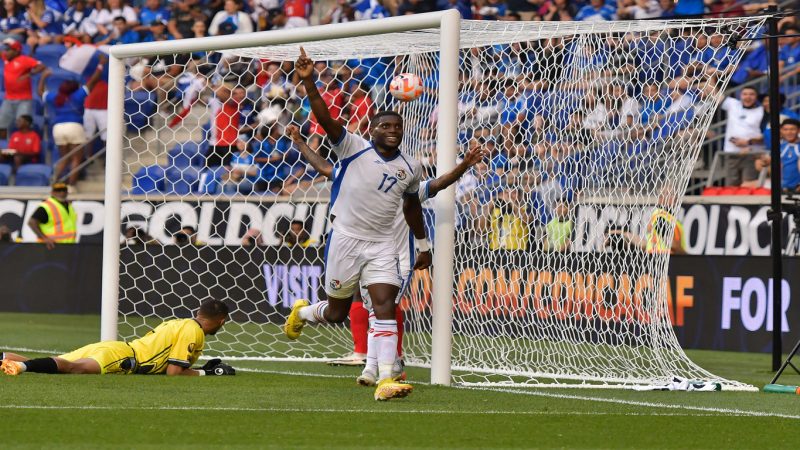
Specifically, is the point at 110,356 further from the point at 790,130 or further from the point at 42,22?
the point at 42,22

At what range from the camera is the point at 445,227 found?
9422 mm

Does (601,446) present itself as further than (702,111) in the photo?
No

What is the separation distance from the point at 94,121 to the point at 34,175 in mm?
1239

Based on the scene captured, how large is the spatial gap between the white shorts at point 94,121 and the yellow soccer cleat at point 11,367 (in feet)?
41.4

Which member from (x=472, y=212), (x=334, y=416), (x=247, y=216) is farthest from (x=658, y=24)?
(x=247, y=216)

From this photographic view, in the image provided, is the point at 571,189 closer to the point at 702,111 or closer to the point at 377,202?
the point at 702,111

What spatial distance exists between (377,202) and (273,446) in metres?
3.10

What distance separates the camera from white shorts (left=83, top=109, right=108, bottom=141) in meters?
21.2

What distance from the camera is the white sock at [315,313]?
9.67 meters

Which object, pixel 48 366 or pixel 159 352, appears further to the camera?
pixel 159 352

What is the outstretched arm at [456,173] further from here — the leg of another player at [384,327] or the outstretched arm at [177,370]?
the outstretched arm at [177,370]

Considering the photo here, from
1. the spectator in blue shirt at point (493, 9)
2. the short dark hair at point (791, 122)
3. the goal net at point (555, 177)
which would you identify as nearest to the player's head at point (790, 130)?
the short dark hair at point (791, 122)

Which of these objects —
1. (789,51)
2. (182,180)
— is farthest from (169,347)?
(789,51)

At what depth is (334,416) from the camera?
23.5ft
